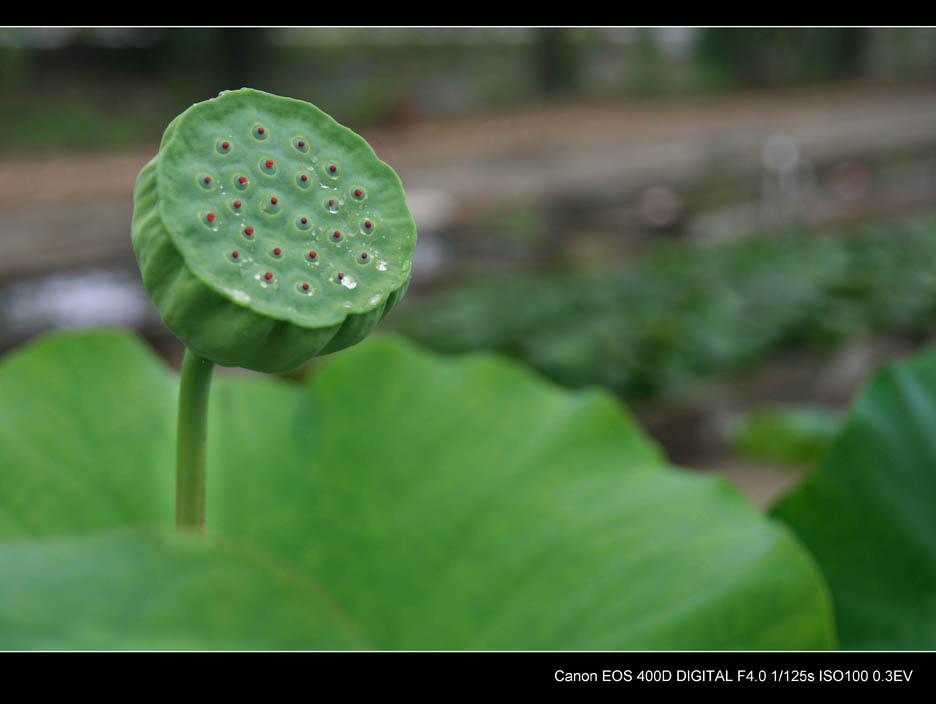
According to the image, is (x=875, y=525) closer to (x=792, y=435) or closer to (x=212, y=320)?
(x=212, y=320)

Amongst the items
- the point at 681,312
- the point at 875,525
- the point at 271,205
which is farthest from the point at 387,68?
the point at 271,205

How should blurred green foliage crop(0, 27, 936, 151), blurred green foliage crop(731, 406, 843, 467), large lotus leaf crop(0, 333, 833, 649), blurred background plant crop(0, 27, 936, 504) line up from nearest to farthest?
large lotus leaf crop(0, 333, 833, 649) → blurred green foliage crop(731, 406, 843, 467) → blurred background plant crop(0, 27, 936, 504) → blurred green foliage crop(0, 27, 936, 151)

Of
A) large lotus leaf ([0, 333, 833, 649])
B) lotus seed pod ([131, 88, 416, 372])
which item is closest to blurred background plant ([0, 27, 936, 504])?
large lotus leaf ([0, 333, 833, 649])

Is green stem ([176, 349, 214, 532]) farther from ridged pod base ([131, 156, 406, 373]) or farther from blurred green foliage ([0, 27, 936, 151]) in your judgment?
blurred green foliage ([0, 27, 936, 151])

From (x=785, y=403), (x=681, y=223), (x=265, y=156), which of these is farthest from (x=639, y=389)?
(x=681, y=223)

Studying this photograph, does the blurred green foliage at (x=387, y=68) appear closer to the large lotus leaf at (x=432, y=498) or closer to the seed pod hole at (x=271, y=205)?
the large lotus leaf at (x=432, y=498)
